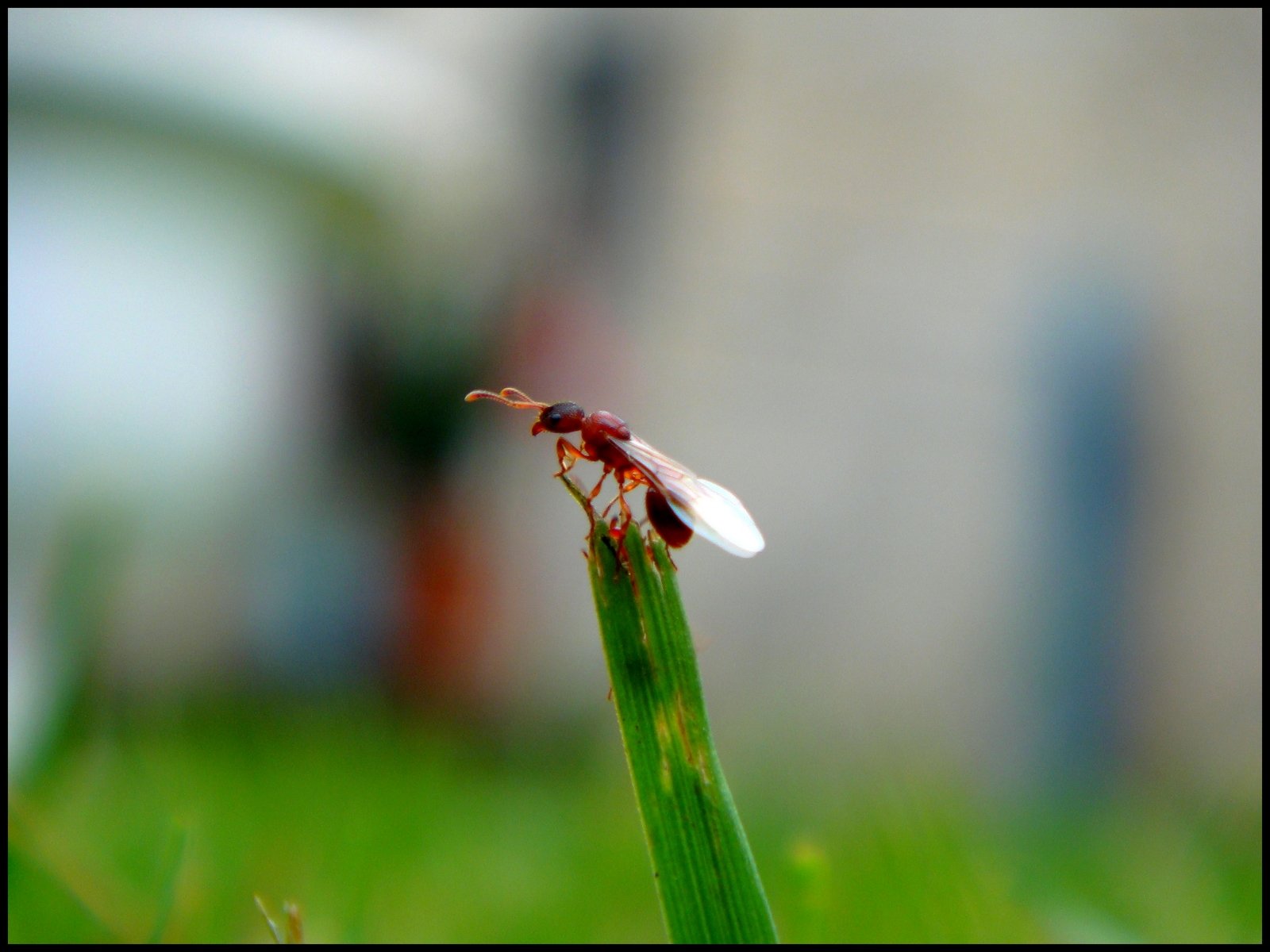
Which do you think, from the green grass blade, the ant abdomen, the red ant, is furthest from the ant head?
the green grass blade

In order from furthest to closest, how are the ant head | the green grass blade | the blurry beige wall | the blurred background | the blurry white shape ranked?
the blurry beige wall → the blurry white shape → the blurred background → the ant head → the green grass blade

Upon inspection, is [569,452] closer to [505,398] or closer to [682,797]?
[505,398]

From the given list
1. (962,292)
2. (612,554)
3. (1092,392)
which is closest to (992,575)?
(1092,392)

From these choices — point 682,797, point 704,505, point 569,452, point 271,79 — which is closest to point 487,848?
point 569,452

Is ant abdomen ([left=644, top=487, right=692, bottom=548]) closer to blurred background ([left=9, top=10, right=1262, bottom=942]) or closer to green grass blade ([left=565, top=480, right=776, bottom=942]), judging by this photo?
blurred background ([left=9, top=10, right=1262, bottom=942])

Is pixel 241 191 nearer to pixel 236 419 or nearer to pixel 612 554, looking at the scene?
pixel 236 419
